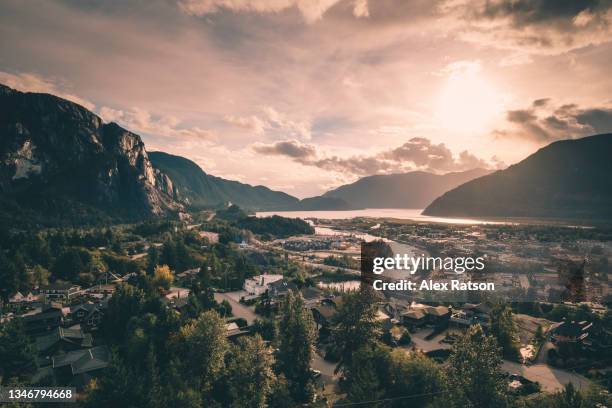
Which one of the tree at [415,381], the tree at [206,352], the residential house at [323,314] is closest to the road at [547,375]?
the tree at [415,381]

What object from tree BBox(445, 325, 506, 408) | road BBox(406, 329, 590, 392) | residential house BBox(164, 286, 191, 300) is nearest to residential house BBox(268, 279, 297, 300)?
residential house BBox(164, 286, 191, 300)

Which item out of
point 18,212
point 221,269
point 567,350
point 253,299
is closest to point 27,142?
point 18,212

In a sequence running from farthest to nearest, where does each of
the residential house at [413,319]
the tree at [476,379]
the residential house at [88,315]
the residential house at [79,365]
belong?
the residential house at [413,319] → the residential house at [88,315] → the residential house at [79,365] → the tree at [476,379]

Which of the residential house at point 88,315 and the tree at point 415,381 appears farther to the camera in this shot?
the residential house at point 88,315

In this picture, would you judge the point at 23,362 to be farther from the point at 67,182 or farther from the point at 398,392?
the point at 67,182

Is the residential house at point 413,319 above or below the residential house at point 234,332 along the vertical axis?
above

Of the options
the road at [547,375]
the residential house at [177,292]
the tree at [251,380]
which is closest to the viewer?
the tree at [251,380]

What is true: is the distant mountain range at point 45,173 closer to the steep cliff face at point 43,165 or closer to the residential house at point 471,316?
the steep cliff face at point 43,165
